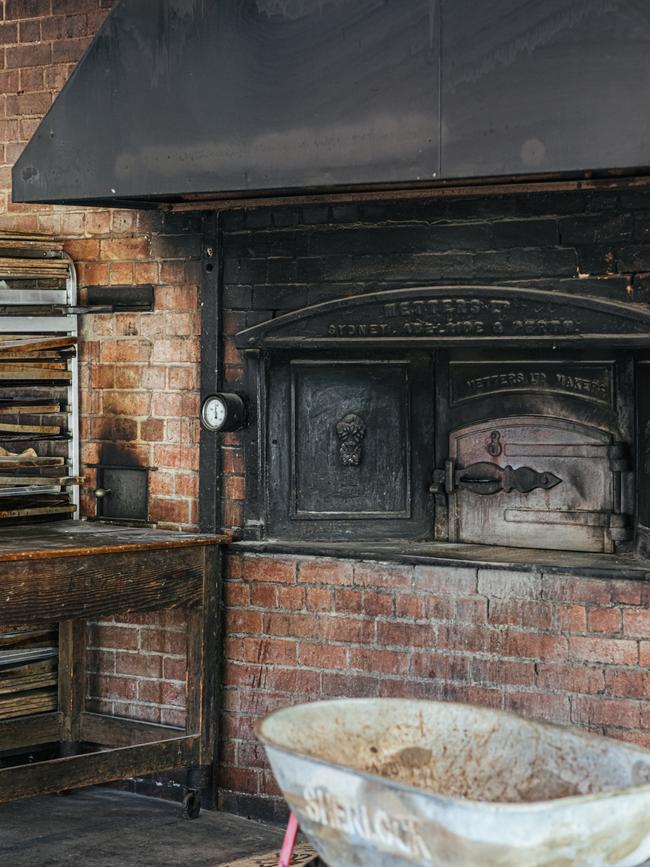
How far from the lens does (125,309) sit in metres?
5.16

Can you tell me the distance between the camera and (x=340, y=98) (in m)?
3.96

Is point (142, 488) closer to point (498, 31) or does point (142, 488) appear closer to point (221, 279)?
point (221, 279)

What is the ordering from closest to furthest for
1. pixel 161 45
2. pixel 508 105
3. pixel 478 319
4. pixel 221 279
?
1. pixel 508 105
2. pixel 161 45
3. pixel 478 319
4. pixel 221 279

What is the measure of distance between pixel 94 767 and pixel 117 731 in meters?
0.61

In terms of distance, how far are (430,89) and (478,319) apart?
939 mm

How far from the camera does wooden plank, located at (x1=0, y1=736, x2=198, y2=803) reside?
14.1ft

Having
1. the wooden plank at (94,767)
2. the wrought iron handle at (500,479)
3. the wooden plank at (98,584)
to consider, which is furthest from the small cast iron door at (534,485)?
the wooden plank at (94,767)

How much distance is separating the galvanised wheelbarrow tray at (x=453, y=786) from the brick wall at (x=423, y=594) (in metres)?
1.41

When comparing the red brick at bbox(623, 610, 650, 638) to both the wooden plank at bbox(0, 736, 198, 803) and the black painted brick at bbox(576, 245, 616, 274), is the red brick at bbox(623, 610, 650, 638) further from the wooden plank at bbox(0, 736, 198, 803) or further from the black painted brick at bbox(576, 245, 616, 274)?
the wooden plank at bbox(0, 736, 198, 803)

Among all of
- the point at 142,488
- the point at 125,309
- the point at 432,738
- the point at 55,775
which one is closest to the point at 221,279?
the point at 125,309

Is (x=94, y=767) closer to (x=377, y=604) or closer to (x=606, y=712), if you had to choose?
(x=377, y=604)

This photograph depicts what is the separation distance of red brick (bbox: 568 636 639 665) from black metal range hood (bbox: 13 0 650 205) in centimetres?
156

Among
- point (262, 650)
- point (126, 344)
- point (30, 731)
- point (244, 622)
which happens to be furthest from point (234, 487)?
point (30, 731)

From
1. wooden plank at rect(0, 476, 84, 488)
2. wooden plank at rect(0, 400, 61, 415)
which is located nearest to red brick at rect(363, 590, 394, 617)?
wooden plank at rect(0, 476, 84, 488)
